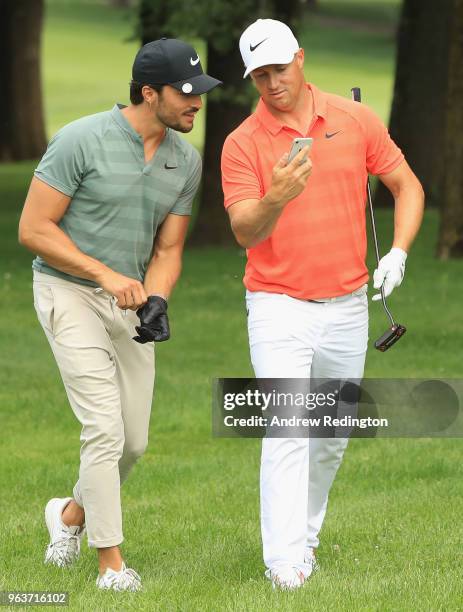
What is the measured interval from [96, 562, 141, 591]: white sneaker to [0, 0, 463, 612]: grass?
0.07 m

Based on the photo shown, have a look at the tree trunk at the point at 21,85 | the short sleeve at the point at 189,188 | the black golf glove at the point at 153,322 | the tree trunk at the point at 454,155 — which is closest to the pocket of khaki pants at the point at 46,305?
the black golf glove at the point at 153,322

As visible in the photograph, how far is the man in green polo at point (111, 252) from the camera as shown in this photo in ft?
21.5

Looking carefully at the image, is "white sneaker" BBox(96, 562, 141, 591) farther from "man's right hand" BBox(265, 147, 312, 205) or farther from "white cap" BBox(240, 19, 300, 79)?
"white cap" BBox(240, 19, 300, 79)

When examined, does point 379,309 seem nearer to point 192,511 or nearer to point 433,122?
point 192,511

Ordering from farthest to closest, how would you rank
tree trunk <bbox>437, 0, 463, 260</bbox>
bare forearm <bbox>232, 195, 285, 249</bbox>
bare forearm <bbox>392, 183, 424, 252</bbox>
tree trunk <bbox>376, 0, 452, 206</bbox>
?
1. tree trunk <bbox>376, 0, 452, 206</bbox>
2. tree trunk <bbox>437, 0, 463, 260</bbox>
3. bare forearm <bbox>392, 183, 424, 252</bbox>
4. bare forearm <bbox>232, 195, 285, 249</bbox>

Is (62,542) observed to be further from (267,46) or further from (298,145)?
(267,46)

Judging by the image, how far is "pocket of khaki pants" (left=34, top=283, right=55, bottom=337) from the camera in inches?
266

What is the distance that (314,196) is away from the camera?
6.44 meters

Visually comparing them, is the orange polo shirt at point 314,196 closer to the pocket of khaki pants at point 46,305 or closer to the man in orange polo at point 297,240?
the man in orange polo at point 297,240

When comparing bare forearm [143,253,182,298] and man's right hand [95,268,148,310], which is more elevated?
man's right hand [95,268,148,310]

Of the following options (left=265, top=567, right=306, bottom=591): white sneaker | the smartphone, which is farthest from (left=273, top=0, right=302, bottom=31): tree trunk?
(left=265, top=567, right=306, bottom=591): white sneaker

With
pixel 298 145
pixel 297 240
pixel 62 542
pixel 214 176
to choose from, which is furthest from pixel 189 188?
pixel 214 176

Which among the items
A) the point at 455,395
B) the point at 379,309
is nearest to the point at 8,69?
the point at 379,309

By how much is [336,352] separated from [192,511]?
74.2 inches
